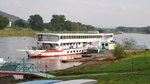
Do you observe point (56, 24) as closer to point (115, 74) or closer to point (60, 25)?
point (60, 25)

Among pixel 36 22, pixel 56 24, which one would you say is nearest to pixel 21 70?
pixel 36 22

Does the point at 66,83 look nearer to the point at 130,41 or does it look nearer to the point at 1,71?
the point at 1,71

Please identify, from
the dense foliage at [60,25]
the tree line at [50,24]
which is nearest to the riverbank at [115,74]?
the tree line at [50,24]

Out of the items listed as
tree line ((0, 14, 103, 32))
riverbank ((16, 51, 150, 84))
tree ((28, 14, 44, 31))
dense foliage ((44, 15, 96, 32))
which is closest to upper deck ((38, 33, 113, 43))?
riverbank ((16, 51, 150, 84))

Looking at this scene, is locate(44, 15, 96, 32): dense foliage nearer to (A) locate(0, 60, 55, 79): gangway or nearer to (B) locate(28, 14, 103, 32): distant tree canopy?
(B) locate(28, 14, 103, 32): distant tree canopy

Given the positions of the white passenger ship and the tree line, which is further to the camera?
the tree line

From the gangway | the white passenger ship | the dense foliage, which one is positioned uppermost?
the dense foliage

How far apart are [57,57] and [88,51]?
10.8 m

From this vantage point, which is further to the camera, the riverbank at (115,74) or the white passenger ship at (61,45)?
the white passenger ship at (61,45)

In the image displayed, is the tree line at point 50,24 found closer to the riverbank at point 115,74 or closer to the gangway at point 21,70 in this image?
the gangway at point 21,70

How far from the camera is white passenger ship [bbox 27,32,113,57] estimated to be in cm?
5928

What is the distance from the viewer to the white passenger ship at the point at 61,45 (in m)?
59.3

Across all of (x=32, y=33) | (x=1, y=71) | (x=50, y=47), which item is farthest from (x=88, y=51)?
(x=32, y=33)

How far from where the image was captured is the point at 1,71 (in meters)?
25.8
